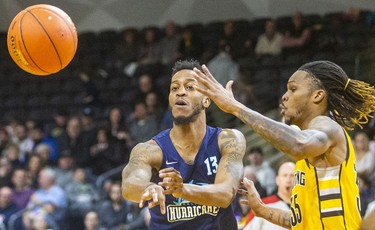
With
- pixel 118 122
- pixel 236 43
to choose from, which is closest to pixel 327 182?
pixel 118 122

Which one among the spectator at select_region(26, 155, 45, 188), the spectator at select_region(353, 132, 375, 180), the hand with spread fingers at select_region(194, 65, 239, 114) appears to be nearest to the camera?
the hand with spread fingers at select_region(194, 65, 239, 114)

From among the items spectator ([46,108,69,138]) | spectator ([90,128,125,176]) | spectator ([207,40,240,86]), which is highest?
spectator ([207,40,240,86])

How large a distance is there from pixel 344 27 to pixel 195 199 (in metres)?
8.57

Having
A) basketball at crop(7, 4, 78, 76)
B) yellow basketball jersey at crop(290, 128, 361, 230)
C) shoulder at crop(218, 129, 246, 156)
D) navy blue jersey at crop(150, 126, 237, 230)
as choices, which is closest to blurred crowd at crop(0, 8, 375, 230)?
basketball at crop(7, 4, 78, 76)

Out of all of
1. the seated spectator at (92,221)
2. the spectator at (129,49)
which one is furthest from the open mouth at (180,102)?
the spectator at (129,49)

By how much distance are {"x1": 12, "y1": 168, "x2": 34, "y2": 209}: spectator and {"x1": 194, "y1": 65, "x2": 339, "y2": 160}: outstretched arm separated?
7327 millimetres

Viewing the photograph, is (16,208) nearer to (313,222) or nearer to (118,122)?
(118,122)

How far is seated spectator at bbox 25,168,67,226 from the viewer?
1023 centimetres

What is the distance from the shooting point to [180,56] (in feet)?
42.0

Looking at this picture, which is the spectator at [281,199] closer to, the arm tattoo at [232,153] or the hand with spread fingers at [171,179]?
the arm tattoo at [232,153]

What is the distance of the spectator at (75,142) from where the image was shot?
11.7 m

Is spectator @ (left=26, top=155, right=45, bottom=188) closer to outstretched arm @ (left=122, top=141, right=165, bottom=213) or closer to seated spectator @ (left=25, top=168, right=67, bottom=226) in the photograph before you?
seated spectator @ (left=25, top=168, right=67, bottom=226)

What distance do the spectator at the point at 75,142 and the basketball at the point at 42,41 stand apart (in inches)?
215

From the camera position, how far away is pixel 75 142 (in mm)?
11844
